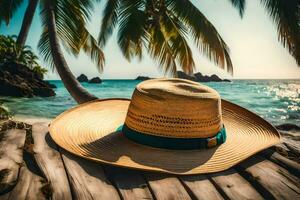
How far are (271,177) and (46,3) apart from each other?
237 inches

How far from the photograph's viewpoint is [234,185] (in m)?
1.75

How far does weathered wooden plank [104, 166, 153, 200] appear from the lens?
63.6 inches

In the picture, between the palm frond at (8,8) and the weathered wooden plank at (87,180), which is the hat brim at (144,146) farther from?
the palm frond at (8,8)

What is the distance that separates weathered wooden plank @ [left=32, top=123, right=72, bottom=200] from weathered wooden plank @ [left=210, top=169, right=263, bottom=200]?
0.80 meters

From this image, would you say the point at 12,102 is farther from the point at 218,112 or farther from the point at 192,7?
the point at 218,112

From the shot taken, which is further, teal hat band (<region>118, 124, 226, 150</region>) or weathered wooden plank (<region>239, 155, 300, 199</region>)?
teal hat band (<region>118, 124, 226, 150</region>)

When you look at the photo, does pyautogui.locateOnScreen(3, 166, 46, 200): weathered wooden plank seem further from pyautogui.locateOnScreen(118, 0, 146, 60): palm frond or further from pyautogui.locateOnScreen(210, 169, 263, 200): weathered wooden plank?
pyautogui.locateOnScreen(118, 0, 146, 60): palm frond

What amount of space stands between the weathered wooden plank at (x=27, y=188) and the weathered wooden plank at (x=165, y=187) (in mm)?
551

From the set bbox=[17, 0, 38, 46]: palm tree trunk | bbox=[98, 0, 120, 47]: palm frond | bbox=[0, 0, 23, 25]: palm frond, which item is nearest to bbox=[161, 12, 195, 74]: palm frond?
bbox=[98, 0, 120, 47]: palm frond

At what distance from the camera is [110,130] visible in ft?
7.67

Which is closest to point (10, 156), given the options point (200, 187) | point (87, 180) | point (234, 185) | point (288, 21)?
point (87, 180)

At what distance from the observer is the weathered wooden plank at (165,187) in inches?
63.4

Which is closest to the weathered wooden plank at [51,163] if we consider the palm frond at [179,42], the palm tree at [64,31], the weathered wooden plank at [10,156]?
the weathered wooden plank at [10,156]

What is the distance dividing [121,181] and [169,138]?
42 centimetres
